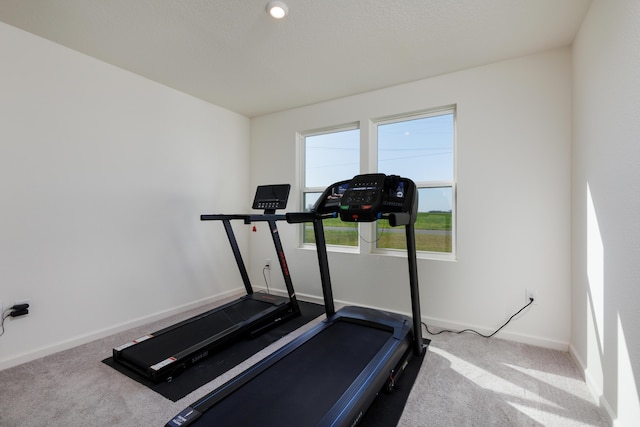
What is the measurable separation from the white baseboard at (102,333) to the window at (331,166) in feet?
4.83

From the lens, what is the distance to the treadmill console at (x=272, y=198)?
3.10m

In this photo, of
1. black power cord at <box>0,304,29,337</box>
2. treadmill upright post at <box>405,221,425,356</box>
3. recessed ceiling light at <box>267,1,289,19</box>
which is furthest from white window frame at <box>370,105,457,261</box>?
black power cord at <box>0,304,29,337</box>

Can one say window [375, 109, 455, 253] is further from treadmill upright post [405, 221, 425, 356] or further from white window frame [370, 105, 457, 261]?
treadmill upright post [405, 221, 425, 356]

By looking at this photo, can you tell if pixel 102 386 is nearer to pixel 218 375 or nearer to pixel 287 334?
pixel 218 375

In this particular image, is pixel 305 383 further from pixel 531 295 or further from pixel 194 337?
pixel 531 295

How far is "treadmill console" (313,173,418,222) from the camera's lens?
219 cm

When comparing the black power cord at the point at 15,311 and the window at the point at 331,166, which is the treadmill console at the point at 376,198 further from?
the black power cord at the point at 15,311

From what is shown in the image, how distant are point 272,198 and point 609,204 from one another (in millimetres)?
2657

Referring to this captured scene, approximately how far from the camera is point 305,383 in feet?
5.68

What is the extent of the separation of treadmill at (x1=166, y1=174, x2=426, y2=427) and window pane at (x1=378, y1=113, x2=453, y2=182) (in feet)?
3.30

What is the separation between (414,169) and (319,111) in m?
1.45

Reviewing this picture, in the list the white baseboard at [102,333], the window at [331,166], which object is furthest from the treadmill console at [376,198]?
the white baseboard at [102,333]

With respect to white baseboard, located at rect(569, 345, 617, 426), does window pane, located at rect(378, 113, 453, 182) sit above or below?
above

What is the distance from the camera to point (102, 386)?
199 centimetres
